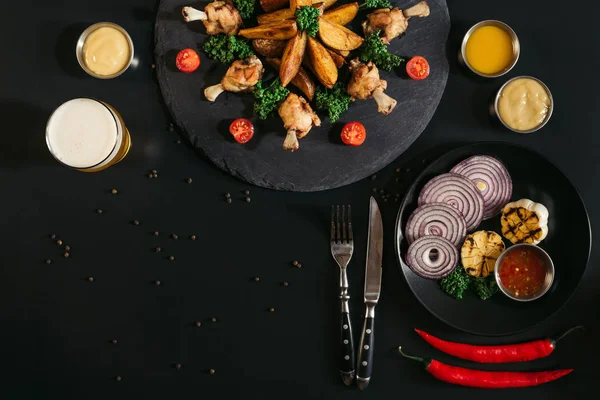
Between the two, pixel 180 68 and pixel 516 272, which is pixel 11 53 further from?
pixel 516 272

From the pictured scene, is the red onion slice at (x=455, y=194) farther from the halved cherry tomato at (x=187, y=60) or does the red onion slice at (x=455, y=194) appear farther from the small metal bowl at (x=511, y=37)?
the halved cherry tomato at (x=187, y=60)

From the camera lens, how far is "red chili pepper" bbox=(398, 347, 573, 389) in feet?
14.6

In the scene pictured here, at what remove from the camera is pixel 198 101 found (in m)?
4.47

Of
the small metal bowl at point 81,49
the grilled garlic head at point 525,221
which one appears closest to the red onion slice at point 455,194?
the grilled garlic head at point 525,221

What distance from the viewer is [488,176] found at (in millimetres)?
4461

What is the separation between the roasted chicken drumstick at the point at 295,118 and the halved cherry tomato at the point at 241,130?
272mm

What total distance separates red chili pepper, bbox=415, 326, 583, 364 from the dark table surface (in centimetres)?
8

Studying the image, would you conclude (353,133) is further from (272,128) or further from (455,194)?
(455,194)

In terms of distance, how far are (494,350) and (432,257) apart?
0.86 metres

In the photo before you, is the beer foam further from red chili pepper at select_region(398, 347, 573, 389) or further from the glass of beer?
red chili pepper at select_region(398, 347, 573, 389)

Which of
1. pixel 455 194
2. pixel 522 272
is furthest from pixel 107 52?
pixel 522 272

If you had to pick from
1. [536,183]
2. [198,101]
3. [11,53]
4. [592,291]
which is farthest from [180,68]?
[592,291]

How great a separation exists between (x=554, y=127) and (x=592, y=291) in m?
1.27

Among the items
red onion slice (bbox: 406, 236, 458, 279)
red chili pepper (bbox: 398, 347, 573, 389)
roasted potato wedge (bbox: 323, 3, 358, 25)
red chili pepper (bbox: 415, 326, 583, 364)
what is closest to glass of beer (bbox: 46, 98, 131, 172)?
roasted potato wedge (bbox: 323, 3, 358, 25)
